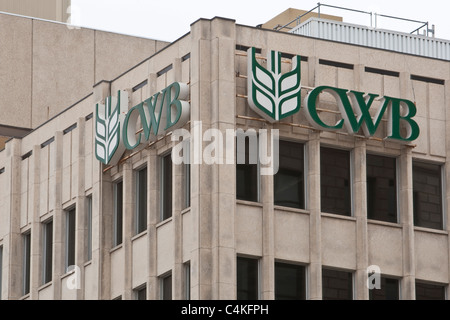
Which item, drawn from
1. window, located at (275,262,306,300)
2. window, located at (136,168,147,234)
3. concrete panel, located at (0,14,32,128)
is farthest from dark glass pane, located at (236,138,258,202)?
concrete panel, located at (0,14,32,128)

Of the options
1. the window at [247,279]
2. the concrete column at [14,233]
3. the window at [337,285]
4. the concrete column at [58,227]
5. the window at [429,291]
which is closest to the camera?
Answer: the window at [247,279]

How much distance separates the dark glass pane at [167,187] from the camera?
197 ft

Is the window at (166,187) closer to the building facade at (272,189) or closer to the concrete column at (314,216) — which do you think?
the building facade at (272,189)

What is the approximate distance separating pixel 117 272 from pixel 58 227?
514cm

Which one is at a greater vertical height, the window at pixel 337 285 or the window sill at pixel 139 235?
the window sill at pixel 139 235

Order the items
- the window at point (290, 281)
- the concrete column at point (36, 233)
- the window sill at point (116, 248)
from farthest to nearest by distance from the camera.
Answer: the concrete column at point (36, 233), the window sill at point (116, 248), the window at point (290, 281)

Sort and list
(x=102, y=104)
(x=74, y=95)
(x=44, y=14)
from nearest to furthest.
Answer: (x=102, y=104), (x=74, y=95), (x=44, y=14)

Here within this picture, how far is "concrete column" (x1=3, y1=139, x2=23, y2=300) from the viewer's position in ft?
227

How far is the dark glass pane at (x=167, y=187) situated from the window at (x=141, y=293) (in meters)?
2.53

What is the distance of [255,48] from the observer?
59281 mm

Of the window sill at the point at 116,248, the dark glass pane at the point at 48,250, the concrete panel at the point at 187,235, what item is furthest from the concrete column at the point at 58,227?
the concrete panel at the point at 187,235

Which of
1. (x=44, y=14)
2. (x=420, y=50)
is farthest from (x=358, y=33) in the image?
(x=44, y=14)

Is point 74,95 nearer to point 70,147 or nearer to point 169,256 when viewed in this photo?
point 70,147
